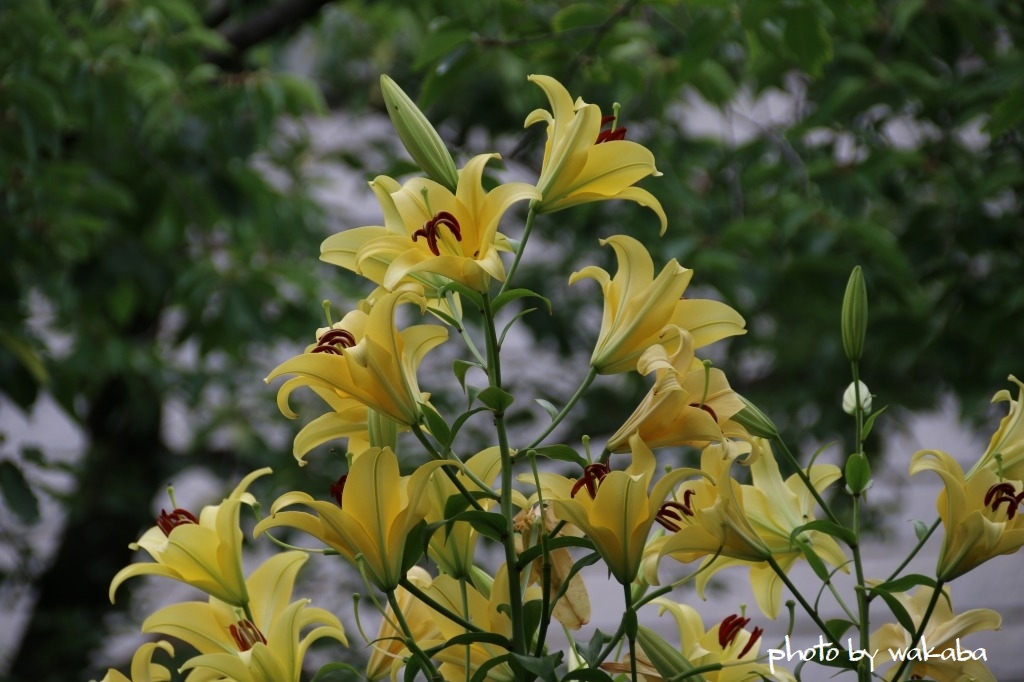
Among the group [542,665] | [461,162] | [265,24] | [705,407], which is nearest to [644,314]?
[705,407]

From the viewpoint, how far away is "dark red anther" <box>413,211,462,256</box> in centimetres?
48

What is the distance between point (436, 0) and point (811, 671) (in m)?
1.12

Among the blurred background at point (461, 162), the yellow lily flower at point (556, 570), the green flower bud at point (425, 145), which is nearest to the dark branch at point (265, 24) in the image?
the blurred background at point (461, 162)

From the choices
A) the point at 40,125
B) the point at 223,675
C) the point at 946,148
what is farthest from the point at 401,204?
the point at 946,148

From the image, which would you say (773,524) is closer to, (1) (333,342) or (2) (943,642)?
(2) (943,642)

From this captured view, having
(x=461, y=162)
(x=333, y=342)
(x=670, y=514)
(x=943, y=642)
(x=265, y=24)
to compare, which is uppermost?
(x=265, y=24)

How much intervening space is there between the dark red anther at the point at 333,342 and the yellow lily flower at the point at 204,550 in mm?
79

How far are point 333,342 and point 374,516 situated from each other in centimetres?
8

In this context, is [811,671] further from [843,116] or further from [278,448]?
[278,448]

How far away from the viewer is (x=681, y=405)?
46cm

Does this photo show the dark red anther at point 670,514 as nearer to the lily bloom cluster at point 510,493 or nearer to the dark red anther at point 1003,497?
the lily bloom cluster at point 510,493

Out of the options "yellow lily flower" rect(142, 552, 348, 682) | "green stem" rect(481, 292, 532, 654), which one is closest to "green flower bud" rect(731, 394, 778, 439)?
"green stem" rect(481, 292, 532, 654)

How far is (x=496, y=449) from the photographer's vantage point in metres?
0.54

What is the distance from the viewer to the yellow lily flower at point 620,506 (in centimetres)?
46
